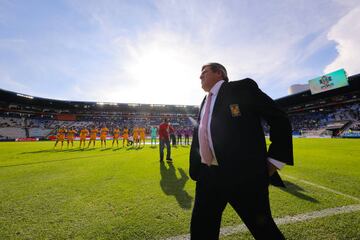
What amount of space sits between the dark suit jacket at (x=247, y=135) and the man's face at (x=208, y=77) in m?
0.37

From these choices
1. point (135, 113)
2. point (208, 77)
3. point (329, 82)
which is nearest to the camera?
point (208, 77)

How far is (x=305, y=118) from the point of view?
2035 inches

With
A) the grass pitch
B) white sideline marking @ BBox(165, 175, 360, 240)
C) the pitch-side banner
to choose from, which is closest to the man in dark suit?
white sideline marking @ BBox(165, 175, 360, 240)

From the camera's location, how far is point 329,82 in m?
37.8

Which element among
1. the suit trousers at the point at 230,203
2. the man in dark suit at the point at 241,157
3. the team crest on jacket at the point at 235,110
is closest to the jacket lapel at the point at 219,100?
the man in dark suit at the point at 241,157

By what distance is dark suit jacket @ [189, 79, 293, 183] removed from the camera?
147 cm

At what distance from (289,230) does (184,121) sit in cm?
6185

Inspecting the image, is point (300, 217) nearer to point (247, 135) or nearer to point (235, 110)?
point (247, 135)

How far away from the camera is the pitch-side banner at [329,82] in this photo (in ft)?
117

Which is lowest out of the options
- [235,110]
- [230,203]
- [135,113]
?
[230,203]

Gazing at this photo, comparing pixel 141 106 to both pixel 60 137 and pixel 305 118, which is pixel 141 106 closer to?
pixel 60 137

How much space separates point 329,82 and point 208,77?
47520 millimetres

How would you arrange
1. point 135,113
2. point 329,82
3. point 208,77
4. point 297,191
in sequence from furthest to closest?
point 135,113, point 329,82, point 297,191, point 208,77

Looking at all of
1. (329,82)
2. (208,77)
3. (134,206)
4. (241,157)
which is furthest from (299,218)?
(329,82)
